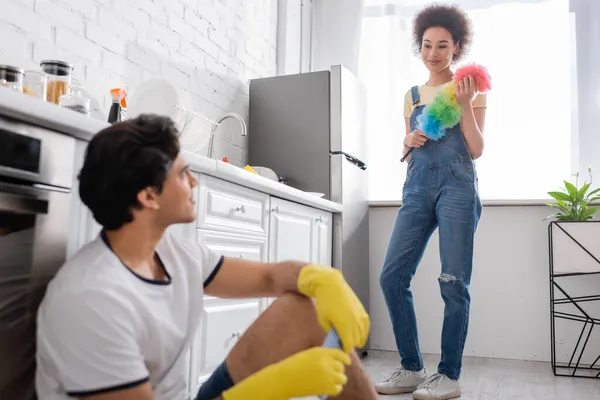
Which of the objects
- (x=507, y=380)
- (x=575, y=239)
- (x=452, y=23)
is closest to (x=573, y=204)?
(x=575, y=239)

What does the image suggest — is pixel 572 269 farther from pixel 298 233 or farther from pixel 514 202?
pixel 298 233

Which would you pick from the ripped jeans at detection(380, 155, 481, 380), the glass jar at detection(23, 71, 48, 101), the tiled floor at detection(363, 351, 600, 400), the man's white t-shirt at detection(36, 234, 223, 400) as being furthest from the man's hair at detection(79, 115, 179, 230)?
the tiled floor at detection(363, 351, 600, 400)

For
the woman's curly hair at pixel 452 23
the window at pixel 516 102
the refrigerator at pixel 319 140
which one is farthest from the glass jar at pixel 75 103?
the window at pixel 516 102

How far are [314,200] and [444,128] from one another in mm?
683

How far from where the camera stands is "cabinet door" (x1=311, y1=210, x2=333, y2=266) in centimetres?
289

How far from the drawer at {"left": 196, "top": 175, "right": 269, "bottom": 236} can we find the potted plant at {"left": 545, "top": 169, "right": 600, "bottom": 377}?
1576mm

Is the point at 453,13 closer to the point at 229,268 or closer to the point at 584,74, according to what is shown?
the point at 584,74

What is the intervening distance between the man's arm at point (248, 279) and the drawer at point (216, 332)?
0.61 metres

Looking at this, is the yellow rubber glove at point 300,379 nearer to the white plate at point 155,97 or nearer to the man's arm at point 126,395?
the man's arm at point 126,395

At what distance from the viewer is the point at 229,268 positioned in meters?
1.29

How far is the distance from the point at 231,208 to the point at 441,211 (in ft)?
2.81

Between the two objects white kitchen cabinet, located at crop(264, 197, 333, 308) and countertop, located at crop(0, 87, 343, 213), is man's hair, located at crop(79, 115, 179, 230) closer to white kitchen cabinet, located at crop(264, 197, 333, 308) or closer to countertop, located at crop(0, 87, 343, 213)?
countertop, located at crop(0, 87, 343, 213)

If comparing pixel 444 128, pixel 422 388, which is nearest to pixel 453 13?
pixel 444 128

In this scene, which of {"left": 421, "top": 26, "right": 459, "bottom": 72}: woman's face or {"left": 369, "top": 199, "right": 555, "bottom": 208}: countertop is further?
{"left": 369, "top": 199, "right": 555, "bottom": 208}: countertop
